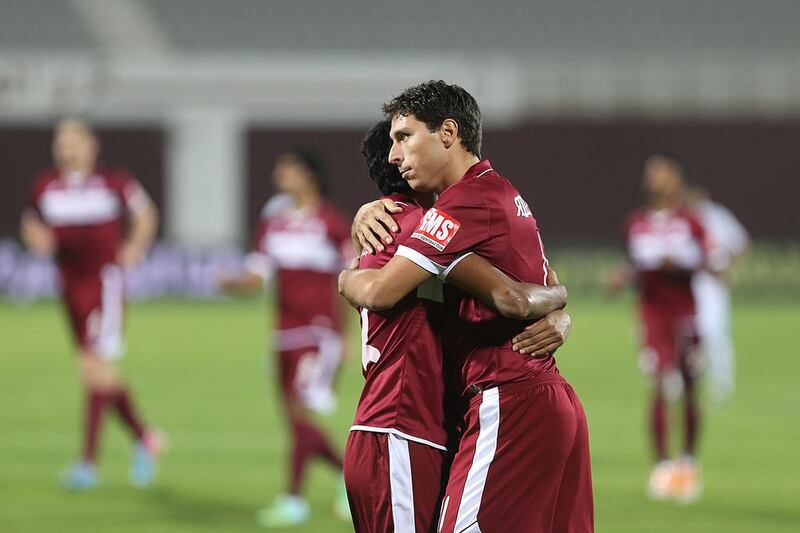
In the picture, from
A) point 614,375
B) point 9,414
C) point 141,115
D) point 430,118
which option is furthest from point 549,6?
point 430,118

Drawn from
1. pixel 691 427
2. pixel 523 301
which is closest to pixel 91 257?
pixel 691 427

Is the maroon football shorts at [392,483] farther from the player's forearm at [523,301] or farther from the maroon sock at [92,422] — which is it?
the maroon sock at [92,422]

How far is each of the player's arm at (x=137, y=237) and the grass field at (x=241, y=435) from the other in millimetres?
1463

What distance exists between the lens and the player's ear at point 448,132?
3588 millimetres

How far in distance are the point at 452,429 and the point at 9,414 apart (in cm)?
814

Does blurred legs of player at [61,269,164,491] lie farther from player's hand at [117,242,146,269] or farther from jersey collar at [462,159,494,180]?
jersey collar at [462,159,494,180]

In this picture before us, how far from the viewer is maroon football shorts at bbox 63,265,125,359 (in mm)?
8383

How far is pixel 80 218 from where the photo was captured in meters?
8.42

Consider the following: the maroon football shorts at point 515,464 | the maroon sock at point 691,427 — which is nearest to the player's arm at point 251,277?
the maroon sock at point 691,427

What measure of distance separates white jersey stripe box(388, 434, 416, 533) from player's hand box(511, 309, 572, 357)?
0.43 meters

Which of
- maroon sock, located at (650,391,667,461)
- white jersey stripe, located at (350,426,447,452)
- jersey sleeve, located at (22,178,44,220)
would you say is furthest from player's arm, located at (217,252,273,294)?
white jersey stripe, located at (350,426,447,452)

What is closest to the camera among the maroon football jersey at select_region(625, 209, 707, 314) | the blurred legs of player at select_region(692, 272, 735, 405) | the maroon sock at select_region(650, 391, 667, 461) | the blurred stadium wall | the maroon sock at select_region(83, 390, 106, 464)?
the maroon sock at select_region(83, 390, 106, 464)

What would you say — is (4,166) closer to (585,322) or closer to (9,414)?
(585,322)

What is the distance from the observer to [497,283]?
3525 millimetres
